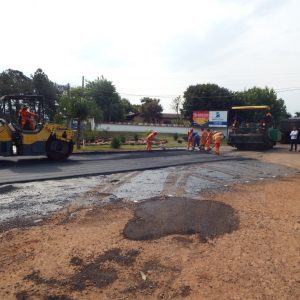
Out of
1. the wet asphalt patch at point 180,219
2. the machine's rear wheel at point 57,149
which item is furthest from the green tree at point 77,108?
the wet asphalt patch at point 180,219

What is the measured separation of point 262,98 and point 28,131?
172ft

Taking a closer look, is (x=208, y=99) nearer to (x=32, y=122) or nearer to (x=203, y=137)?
(x=203, y=137)

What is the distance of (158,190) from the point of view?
372 inches

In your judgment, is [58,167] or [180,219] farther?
[58,167]

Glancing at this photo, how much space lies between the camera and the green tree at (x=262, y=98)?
61281mm

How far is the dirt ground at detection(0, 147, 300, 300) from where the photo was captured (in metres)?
4.21

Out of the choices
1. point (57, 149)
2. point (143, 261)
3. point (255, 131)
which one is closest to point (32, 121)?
point (57, 149)

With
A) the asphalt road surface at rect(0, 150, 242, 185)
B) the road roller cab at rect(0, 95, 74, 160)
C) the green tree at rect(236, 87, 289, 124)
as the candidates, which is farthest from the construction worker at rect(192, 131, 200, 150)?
the green tree at rect(236, 87, 289, 124)

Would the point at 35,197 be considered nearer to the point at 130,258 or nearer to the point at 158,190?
the point at 158,190

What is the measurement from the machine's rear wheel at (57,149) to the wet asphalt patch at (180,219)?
7.91m

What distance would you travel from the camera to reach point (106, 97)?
63406mm

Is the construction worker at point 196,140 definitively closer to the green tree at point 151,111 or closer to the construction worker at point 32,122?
the construction worker at point 32,122

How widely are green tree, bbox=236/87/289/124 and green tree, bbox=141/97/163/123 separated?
2399 cm

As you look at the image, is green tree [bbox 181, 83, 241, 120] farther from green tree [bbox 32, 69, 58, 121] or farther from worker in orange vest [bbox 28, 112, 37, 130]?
worker in orange vest [bbox 28, 112, 37, 130]
